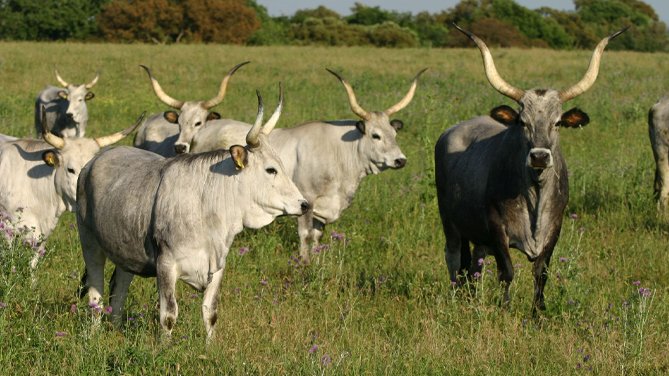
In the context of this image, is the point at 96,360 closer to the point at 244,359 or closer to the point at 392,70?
the point at 244,359

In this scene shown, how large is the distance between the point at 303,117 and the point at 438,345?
1347 cm

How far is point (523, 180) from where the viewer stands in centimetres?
693

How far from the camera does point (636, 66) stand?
3170 cm

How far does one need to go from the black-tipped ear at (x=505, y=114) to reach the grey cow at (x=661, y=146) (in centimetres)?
455

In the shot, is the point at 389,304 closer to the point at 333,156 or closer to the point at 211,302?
the point at 211,302

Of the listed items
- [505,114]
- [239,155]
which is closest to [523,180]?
[505,114]

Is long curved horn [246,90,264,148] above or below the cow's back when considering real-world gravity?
above

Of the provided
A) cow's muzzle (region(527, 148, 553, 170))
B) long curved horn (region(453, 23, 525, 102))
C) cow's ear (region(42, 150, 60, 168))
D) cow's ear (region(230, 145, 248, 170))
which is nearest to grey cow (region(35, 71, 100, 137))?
cow's ear (region(42, 150, 60, 168))

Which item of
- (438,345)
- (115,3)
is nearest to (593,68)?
(438,345)

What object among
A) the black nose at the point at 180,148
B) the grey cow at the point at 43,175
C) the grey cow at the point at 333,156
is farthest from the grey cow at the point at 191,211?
the black nose at the point at 180,148

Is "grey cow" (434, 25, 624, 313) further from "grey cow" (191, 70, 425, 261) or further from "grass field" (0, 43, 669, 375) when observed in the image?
"grey cow" (191, 70, 425, 261)

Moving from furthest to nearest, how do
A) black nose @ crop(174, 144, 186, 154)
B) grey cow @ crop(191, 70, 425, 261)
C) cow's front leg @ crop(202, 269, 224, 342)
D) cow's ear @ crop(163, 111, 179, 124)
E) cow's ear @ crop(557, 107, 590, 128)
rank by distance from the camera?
cow's ear @ crop(163, 111, 179, 124) < black nose @ crop(174, 144, 186, 154) < grey cow @ crop(191, 70, 425, 261) < cow's ear @ crop(557, 107, 590, 128) < cow's front leg @ crop(202, 269, 224, 342)

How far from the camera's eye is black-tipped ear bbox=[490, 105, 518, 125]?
22.7 feet

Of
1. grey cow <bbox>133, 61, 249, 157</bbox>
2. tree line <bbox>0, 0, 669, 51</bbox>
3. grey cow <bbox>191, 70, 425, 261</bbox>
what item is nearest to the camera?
grey cow <bbox>191, 70, 425, 261</bbox>
